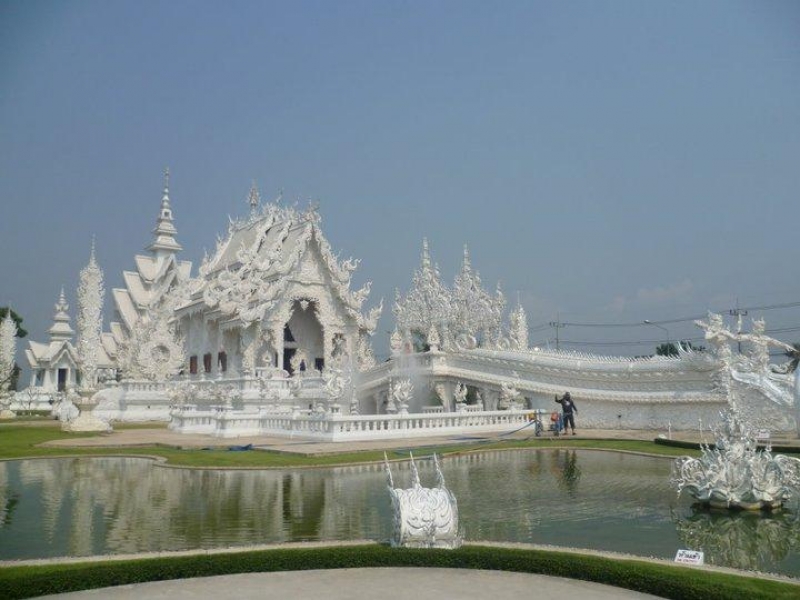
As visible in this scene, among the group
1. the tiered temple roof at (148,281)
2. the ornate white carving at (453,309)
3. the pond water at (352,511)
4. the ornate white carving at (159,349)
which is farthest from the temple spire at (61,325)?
the pond water at (352,511)

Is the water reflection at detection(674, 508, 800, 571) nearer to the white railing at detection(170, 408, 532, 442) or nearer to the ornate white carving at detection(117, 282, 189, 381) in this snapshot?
the white railing at detection(170, 408, 532, 442)

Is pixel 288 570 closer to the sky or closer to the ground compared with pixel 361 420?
closer to the ground

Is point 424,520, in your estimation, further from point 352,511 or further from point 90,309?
point 90,309

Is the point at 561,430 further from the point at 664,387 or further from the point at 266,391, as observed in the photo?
the point at 266,391

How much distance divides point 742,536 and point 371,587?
4.25 m

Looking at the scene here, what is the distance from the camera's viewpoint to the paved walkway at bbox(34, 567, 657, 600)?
18.2ft

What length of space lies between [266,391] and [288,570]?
795 inches

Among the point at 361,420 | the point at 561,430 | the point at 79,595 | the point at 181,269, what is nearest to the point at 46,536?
the point at 79,595

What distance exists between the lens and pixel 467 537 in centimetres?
765

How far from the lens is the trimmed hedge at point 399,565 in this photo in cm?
547

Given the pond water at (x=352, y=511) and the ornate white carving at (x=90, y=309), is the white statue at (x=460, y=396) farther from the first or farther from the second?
the ornate white carving at (x=90, y=309)

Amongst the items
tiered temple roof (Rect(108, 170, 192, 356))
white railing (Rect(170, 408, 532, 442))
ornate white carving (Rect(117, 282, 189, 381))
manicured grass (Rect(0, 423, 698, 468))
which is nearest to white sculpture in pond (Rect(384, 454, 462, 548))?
manicured grass (Rect(0, 423, 698, 468))

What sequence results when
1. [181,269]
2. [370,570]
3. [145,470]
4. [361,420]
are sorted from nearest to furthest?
[370,570] < [145,470] < [361,420] < [181,269]

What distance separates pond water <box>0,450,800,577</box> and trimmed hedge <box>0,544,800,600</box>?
926mm
